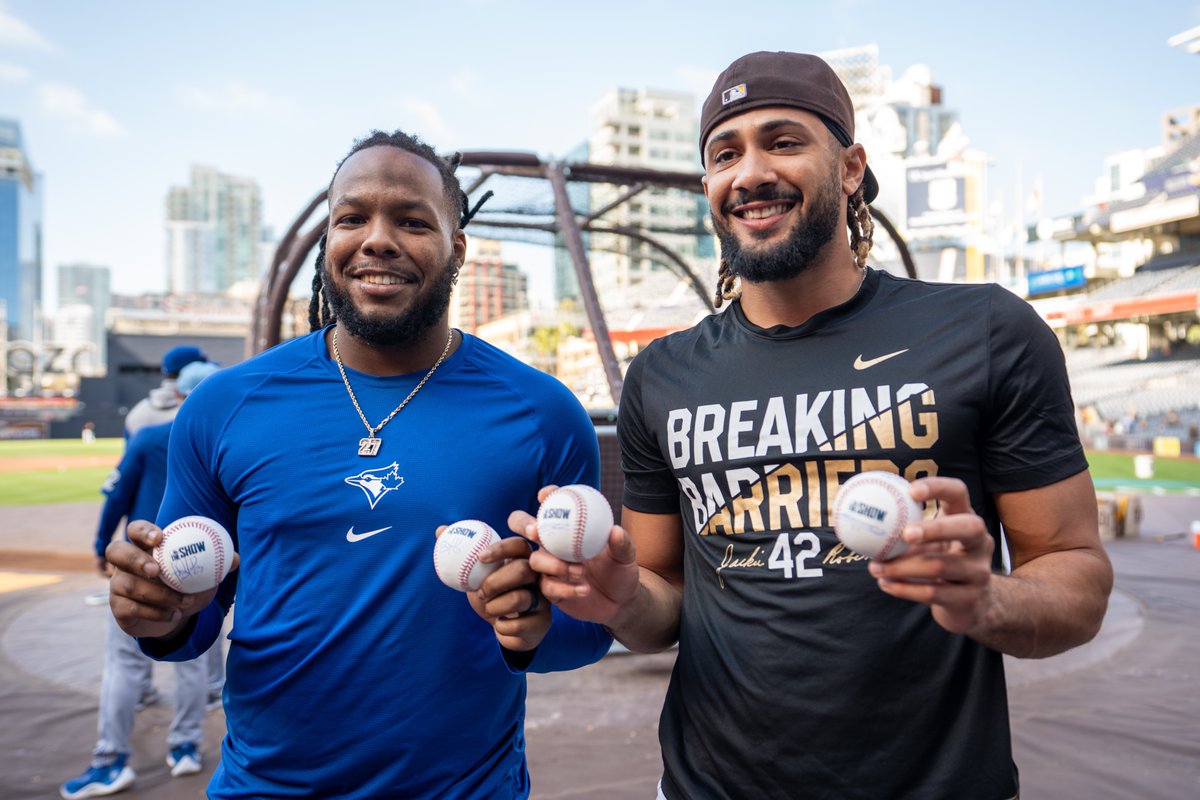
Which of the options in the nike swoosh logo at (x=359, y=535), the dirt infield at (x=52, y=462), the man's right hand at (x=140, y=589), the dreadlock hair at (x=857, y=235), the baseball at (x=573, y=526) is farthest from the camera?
the dirt infield at (x=52, y=462)

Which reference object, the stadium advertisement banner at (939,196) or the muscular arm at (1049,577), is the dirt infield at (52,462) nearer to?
the muscular arm at (1049,577)

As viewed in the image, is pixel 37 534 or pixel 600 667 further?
pixel 37 534

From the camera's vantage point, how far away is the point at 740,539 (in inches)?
70.2

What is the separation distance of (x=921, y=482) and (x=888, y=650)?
1.68ft

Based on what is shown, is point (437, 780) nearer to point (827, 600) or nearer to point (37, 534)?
point (827, 600)

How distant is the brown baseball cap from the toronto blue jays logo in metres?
1.11

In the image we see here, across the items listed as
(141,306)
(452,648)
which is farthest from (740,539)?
(141,306)

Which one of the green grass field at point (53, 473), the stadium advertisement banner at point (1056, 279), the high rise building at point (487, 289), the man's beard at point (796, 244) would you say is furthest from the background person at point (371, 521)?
the stadium advertisement banner at point (1056, 279)

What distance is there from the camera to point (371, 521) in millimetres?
1818

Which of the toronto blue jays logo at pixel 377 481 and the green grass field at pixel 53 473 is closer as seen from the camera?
the toronto blue jays logo at pixel 377 481

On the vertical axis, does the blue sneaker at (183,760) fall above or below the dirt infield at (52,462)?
above

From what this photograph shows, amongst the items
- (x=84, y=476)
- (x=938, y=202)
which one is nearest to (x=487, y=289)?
(x=84, y=476)

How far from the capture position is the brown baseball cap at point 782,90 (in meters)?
1.85

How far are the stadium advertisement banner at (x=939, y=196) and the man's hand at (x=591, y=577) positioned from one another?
48609 millimetres
